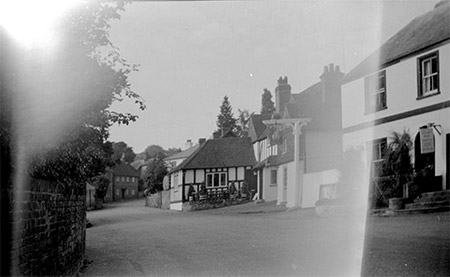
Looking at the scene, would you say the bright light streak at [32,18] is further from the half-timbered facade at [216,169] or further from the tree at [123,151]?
the half-timbered facade at [216,169]

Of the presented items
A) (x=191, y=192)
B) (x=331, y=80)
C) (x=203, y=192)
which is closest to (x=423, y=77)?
(x=331, y=80)

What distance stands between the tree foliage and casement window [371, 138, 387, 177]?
295cm

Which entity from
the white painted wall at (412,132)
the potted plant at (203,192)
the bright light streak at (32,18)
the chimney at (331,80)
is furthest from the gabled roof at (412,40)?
the bright light streak at (32,18)

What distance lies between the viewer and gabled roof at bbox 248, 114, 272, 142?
573 cm

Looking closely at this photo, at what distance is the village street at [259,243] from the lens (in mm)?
5691

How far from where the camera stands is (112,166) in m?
5.31

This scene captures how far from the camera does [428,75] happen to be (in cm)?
631

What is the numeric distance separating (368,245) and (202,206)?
1.85 m

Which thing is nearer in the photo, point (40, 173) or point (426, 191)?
point (40, 173)

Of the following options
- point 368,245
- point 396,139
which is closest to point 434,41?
point 396,139

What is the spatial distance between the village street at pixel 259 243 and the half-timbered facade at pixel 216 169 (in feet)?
0.91

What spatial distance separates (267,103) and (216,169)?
3.49 feet

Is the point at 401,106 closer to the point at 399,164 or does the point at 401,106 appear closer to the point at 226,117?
the point at 399,164

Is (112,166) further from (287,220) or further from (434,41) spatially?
(434,41)
